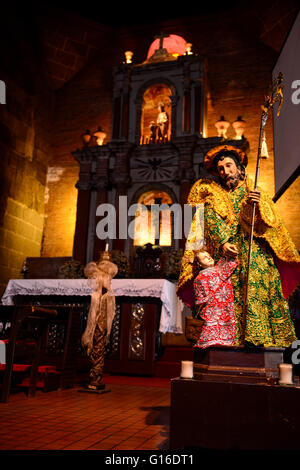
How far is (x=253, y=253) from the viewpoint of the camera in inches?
116

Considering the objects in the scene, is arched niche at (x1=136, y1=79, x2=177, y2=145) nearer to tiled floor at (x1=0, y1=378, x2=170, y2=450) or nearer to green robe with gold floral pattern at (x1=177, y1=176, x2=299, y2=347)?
tiled floor at (x1=0, y1=378, x2=170, y2=450)

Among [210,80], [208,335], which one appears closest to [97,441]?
[208,335]

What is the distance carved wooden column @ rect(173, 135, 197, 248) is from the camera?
9.54 m

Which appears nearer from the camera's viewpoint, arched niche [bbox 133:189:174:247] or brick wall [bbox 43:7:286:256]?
arched niche [bbox 133:189:174:247]

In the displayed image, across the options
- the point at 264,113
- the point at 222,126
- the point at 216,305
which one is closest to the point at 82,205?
the point at 222,126

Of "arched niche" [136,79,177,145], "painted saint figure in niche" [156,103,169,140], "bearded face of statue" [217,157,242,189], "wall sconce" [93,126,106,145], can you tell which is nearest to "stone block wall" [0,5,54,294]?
"wall sconce" [93,126,106,145]

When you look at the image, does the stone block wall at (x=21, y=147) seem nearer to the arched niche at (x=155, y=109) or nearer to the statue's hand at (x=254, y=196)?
the arched niche at (x=155, y=109)

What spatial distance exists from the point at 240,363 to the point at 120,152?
829 centimetres

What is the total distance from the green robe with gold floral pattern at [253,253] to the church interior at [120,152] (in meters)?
2.43

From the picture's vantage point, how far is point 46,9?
11.5 meters

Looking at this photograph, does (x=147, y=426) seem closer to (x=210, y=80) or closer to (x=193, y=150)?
(x=193, y=150)

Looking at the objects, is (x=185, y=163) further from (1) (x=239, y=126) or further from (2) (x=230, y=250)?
(2) (x=230, y=250)

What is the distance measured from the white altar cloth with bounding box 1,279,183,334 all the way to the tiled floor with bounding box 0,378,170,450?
1.40m

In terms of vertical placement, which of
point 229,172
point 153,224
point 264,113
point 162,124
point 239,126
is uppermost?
point 162,124
